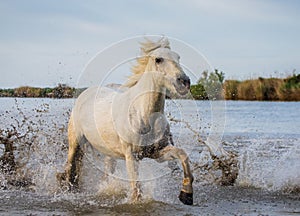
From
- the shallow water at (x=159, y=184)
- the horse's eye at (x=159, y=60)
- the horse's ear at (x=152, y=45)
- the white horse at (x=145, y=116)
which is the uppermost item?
the horse's ear at (x=152, y=45)

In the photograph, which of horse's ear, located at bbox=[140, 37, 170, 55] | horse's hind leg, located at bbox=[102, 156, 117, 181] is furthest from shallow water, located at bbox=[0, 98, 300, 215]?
horse's ear, located at bbox=[140, 37, 170, 55]

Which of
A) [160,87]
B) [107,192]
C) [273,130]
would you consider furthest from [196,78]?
[273,130]

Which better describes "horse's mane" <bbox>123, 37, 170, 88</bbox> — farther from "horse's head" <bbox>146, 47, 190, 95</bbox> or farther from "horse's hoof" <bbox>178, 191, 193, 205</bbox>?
"horse's hoof" <bbox>178, 191, 193, 205</bbox>

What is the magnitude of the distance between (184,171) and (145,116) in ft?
2.40

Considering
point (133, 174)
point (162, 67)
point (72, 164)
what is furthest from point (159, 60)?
point (72, 164)

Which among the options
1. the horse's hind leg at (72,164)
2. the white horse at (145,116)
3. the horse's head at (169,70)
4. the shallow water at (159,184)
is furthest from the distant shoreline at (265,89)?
the horse's head at (169,70)

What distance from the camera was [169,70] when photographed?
18.6ft

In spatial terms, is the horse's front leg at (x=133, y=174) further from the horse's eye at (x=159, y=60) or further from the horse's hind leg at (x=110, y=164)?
the horse's hind leg at (x=110, y=164)

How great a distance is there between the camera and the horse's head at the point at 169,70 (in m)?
5.54

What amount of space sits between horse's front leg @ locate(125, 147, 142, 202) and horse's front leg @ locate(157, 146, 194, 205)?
1.14 feet

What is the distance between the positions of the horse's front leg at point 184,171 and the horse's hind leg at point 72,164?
1.81 metres

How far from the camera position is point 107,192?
286 inches

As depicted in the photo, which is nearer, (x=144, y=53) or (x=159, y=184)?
(x=144, y=53)

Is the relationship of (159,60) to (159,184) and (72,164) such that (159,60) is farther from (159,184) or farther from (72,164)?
(72,164)
